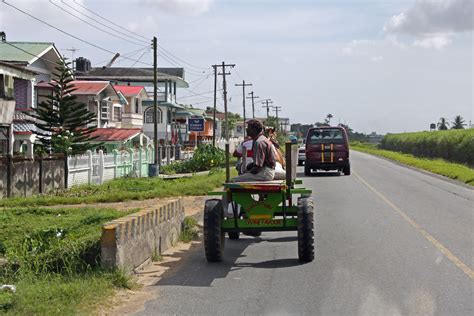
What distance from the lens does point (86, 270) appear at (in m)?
8.59

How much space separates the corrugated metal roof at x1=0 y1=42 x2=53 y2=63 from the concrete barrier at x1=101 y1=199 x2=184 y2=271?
25.9 meters

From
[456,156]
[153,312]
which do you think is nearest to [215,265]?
[153,312]

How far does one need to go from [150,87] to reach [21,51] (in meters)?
36.9

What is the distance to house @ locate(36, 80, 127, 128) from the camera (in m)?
44.8

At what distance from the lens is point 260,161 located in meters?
10.3

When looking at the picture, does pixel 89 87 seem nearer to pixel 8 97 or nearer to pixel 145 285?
pixel 8 97

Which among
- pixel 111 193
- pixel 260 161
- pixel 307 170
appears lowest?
pixel 111 193

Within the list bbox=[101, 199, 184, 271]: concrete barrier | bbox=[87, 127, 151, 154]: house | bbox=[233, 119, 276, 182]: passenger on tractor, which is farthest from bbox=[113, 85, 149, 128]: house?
bbox=[233, 119, 276, 182]: passenger on tractor

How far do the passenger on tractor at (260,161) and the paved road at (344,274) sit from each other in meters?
1.26

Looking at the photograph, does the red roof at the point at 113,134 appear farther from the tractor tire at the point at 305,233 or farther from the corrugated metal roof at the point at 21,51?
the tractor tire at the point at 305,233

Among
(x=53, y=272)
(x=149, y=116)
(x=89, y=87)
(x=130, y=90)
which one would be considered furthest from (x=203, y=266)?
(x=149, y=116)

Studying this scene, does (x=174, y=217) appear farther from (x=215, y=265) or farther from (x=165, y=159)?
(x=165, y=159)

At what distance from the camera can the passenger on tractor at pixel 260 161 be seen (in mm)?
10289

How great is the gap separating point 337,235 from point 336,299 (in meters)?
5.14
